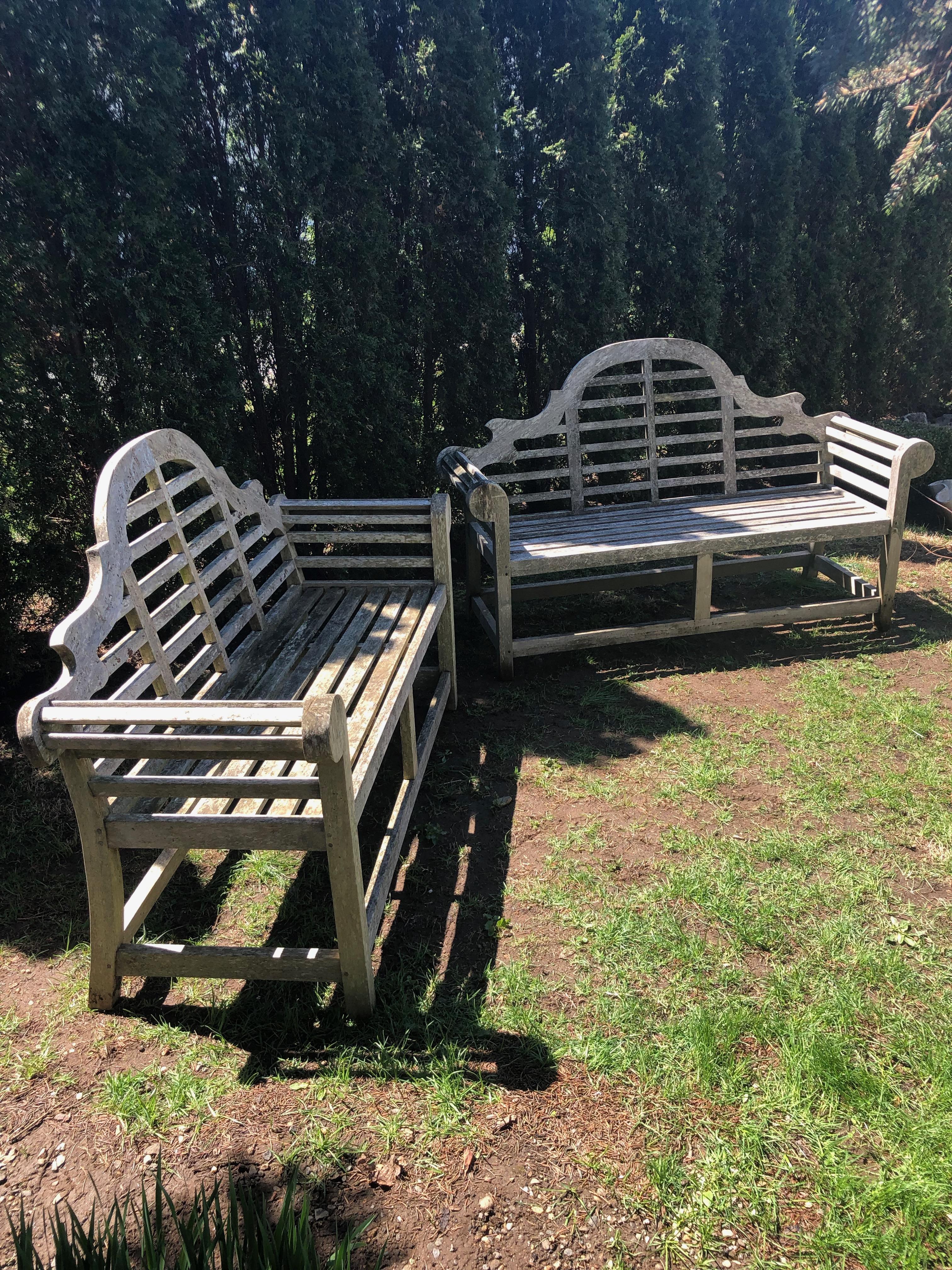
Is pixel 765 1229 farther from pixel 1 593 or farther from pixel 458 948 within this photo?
pixel 1 593

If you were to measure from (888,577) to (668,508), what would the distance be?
139cm

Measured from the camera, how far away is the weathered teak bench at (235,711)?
2.30 metres

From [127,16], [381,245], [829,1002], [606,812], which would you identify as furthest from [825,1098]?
[127,16]

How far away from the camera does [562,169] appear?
6184 millimetres

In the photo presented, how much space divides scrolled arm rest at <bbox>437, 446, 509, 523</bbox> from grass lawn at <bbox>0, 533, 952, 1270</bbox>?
1.24m

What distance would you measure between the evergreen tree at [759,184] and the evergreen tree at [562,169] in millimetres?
1314

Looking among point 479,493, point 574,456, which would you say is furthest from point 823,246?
point 479,493

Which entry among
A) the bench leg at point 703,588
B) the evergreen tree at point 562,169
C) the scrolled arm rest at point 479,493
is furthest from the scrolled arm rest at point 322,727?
the evergreen tree at point 562,169

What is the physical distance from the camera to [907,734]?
4129mm

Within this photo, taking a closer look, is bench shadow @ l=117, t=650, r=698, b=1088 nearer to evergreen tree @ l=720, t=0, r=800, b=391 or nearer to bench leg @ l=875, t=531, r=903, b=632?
bench leg @ l=875, t=531, r=903, b=632

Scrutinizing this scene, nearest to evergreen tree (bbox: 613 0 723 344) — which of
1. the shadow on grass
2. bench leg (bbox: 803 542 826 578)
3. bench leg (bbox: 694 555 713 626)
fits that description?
bench leg (bbox: 803 542 826 578)

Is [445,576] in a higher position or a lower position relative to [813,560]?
higher

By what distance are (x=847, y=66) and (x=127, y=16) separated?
4093 mm

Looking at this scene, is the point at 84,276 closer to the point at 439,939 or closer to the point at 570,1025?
the point at 439,939
